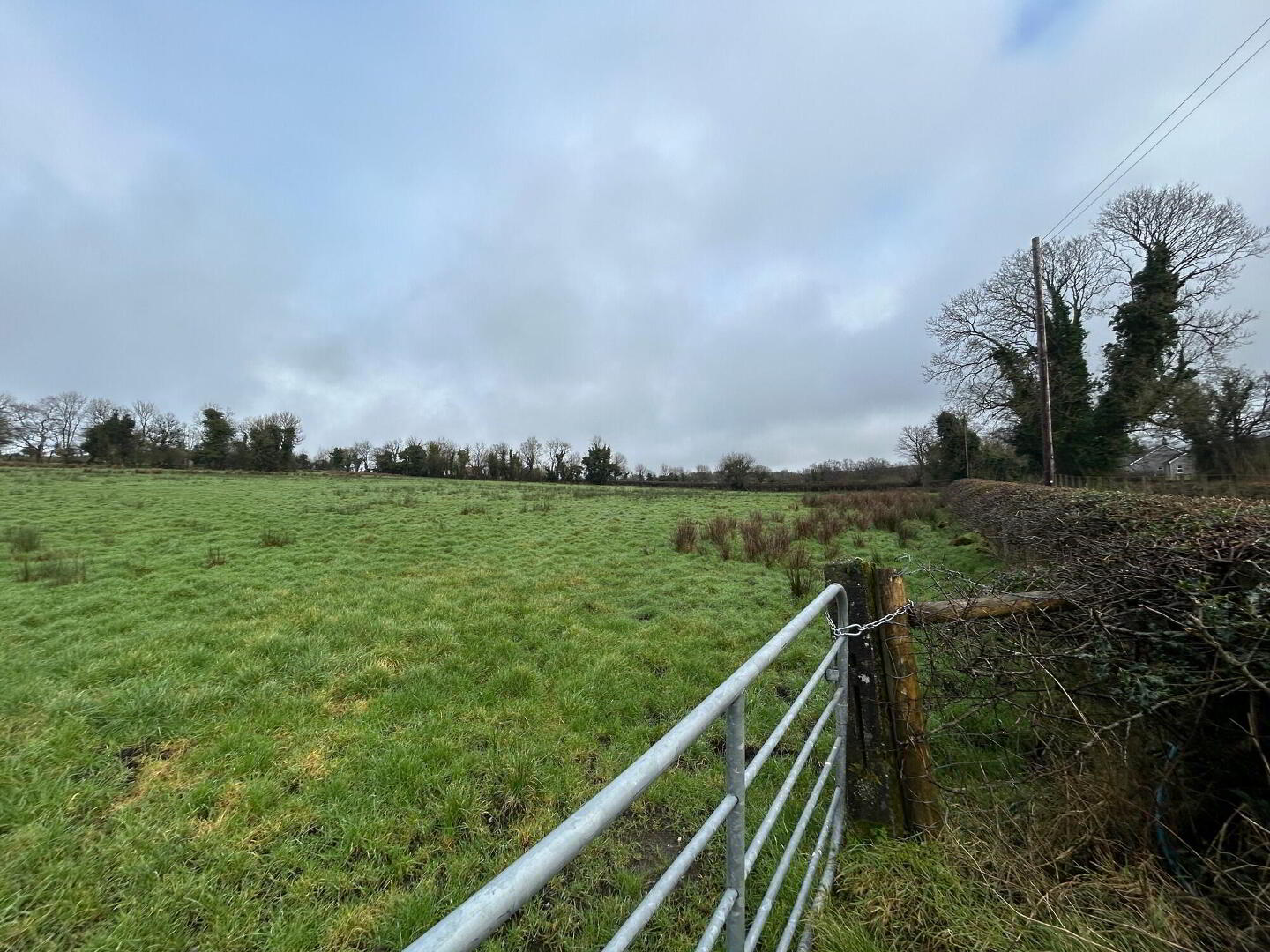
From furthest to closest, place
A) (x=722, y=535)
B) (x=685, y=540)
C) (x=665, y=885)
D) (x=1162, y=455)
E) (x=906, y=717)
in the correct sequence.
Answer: (x=1162, y=455) < (x=722, y=535) < (x=685, y=540) < (x=906, y=717) < (x=665, y=885)

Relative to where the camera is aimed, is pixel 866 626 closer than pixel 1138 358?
Yes

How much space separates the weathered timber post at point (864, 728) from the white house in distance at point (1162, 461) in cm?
2777

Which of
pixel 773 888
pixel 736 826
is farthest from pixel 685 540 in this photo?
pixel 736 826

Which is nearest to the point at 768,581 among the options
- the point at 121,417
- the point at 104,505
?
the point at 104,505

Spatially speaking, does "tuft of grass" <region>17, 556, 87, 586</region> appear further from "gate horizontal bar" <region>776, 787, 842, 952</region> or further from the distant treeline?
the distant treeline

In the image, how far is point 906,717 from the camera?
2.53 meters

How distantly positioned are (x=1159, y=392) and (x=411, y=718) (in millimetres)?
30814

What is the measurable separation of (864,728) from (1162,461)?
32253mm

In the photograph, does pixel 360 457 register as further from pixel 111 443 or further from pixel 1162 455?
pixel 1162 455

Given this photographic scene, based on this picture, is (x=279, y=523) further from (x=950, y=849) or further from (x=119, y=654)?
(x=950, y=849)

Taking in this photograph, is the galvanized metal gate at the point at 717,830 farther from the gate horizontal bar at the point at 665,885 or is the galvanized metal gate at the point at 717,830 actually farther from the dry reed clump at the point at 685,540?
the dry reed clump at the point at 685,540

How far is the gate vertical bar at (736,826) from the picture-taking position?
137 centimetres

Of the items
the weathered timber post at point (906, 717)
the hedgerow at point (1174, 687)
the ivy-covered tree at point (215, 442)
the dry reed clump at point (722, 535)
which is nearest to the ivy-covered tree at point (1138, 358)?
the dry reed clump at point (722, 535)

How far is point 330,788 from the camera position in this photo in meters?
3.23
